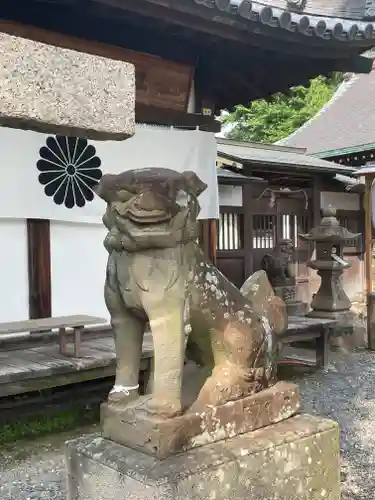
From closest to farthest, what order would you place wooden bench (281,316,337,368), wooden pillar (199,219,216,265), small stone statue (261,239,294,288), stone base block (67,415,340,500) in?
stone base block (67,415,340,500), wooden bench (281,316,337,368), wooden pillar (199,219,216,265), small stone statue (261,239,294,288)

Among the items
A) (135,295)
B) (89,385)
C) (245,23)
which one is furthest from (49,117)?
(89,385)

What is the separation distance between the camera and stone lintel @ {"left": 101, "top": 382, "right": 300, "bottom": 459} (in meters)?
2.31

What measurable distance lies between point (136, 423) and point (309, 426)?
2.79 ft

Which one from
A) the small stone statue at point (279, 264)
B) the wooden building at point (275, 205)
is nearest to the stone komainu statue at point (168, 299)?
the wooden building at point (275, 205)

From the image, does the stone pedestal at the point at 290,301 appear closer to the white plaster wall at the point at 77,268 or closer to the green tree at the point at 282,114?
the white plaster wall at the point at 77,268

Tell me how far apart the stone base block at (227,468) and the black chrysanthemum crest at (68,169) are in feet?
10.1

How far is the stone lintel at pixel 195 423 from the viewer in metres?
2.31

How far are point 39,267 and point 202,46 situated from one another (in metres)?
2.64

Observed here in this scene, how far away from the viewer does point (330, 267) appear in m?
7.69

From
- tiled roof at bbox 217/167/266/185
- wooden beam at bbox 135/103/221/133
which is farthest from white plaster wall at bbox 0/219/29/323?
tiled roof at bbox 217/167/266/185

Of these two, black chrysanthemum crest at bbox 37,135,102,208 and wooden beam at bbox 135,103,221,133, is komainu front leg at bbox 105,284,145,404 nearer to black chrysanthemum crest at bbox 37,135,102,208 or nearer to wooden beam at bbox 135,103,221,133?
black chrysanthemum crest at bbox 37,135,102,208

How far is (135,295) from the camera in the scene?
2.39m

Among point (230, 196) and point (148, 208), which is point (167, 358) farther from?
point (230, 196)

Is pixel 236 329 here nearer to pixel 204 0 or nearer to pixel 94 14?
pixel 204 0
